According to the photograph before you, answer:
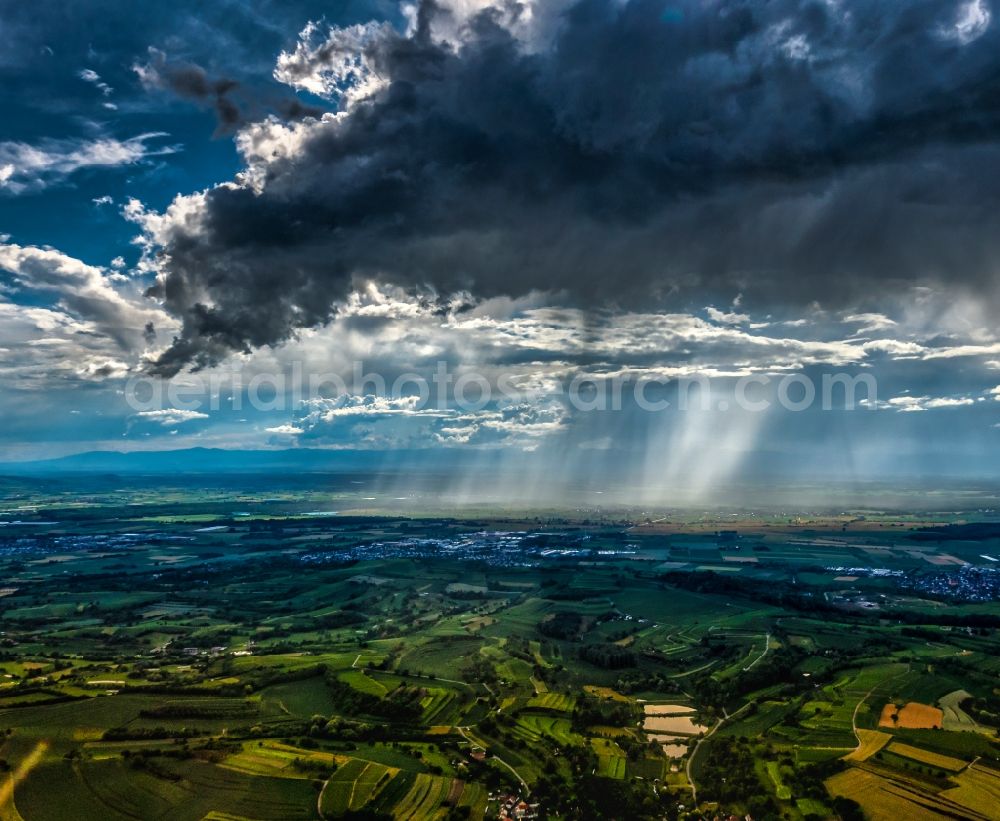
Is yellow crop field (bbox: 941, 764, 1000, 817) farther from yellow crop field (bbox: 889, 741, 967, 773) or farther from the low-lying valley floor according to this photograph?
yellow crop field (bbox: 889, 741, 967, 773)

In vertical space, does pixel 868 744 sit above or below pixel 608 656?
above

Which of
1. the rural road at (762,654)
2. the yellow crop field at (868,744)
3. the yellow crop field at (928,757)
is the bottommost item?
the rural road at (762,654)

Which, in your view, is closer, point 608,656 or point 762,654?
point 608,656

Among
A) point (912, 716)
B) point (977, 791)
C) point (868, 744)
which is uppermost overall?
point (977, 791)

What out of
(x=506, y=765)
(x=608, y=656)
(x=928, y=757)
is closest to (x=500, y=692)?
(x=608, y=656)

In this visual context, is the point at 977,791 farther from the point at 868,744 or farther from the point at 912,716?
the point at 912,716

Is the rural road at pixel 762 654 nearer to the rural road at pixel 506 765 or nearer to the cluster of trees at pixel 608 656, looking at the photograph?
the cluster of trees at pixel 608 656

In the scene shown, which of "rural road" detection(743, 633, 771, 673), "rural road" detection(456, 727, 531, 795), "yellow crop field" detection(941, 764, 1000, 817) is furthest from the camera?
"rural road" detection(743, 633, 771, 673)

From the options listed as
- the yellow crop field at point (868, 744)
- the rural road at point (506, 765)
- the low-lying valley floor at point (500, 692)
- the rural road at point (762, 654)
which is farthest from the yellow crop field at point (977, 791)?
the rural road at point (506, 765)

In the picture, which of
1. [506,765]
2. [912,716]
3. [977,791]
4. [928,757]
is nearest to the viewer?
[977,791]

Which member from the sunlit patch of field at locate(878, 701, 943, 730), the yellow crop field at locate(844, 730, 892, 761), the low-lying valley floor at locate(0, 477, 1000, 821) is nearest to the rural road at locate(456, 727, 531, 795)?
the low-lying valley floor at locate(0, 477, 1000, 821)

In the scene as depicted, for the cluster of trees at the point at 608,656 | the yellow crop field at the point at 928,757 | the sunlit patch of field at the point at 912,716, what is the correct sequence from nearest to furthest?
the yellow crop field at the point at 928,757 < the sunlit patch of field at the point at 912,716 < the cluster of trees at the point at 608,656

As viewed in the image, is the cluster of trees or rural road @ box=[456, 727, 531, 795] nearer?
rural road @ box=[456, 727, 531, 795]
